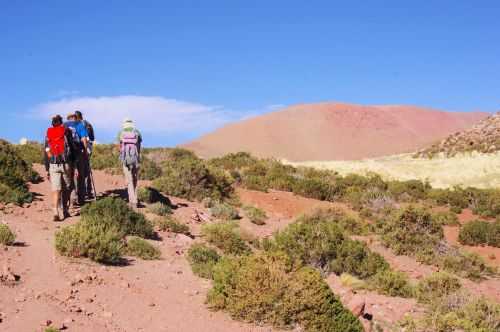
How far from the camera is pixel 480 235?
51.9ft

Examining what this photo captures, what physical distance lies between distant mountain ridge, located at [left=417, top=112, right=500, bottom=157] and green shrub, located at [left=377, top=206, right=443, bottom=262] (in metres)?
27.2

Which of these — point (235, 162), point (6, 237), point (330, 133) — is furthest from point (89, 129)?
point (330, 133)

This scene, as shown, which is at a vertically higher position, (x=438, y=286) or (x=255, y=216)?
(x=255, y=216)

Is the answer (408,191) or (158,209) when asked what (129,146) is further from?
(408,191)

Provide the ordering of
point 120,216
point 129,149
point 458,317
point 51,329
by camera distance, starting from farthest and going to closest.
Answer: point 129,149, point 120,216, point 458,317, point 51,329

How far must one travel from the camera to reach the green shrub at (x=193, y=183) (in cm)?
1566

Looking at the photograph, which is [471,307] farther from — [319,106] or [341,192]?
[319,106]

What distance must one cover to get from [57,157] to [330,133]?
83.4 meters

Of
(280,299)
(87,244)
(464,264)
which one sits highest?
(87,244)

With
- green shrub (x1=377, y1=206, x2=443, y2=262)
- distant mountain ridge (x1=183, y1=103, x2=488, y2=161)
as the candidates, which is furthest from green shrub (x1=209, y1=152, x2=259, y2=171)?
distant mountain ridge (x1=183, y1=103, x2=488, y2=161)

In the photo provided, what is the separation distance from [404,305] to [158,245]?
14.3 feet

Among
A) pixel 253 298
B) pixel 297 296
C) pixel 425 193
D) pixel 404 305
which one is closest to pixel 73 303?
pixel 253 298

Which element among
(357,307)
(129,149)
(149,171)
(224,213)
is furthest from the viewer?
(149,171)

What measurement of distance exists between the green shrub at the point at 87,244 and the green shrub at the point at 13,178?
157 inches
